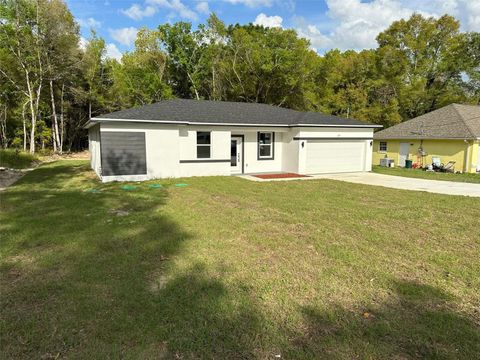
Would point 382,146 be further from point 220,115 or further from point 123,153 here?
point 123,153

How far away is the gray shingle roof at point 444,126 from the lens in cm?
1931

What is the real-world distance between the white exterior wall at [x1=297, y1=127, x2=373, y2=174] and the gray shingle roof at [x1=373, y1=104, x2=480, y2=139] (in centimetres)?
610

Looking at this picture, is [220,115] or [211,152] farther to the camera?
[220,115]

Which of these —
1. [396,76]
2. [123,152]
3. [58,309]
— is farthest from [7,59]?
[396,76]

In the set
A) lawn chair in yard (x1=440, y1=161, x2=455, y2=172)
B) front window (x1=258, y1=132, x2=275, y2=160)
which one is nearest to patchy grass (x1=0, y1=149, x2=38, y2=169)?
front window (x1=258, y1=132, x2=275, y2=160)

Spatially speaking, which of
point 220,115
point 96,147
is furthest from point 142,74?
point 220,115

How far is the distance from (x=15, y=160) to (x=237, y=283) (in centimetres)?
2062

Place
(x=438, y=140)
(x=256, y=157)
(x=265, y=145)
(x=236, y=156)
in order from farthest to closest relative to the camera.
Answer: (x=438, y=140) → (x=265, y=145) → (x=256, y=157) → (x=236, y=156)

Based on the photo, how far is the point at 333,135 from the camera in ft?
54.3

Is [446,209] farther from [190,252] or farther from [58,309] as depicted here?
[58,309]

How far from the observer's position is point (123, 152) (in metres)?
12.8

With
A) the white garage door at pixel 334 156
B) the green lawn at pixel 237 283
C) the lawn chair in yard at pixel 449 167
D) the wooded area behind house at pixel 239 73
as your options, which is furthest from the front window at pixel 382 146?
the green lawn at pixel 237 283

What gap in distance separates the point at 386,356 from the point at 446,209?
6901mm

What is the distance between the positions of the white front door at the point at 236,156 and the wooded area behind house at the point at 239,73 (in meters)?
15.3
